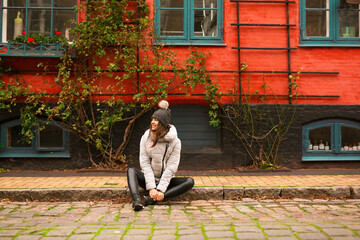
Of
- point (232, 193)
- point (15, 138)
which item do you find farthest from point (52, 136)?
point (232, 193)

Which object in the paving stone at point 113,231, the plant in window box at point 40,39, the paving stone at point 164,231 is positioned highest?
the plant in window box at point 40,39

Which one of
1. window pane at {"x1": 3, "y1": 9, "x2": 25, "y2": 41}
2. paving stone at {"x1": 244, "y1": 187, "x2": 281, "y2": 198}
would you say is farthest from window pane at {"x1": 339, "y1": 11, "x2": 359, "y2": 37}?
window pane at {"x1": 3, "y1": 9, "x2": 25, "y2": 41}

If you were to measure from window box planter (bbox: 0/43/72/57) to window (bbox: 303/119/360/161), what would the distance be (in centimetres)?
579

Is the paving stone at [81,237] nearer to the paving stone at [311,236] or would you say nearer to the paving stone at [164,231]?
the paving stone at [164,231]

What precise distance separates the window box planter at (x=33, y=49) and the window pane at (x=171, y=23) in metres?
2.29

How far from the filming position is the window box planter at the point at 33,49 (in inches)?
304

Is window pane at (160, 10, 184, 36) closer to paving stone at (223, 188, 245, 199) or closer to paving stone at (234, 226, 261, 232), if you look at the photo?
paving stone at (223, 188, 245, 199)

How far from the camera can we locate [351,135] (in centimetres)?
841

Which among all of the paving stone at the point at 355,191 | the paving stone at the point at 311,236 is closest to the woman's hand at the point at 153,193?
the paving stone at the point at 311,236

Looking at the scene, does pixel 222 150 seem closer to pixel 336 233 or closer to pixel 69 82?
pixel 69 82

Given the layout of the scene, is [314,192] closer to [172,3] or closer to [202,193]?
[202,193]

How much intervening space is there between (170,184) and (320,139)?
4.40 meters

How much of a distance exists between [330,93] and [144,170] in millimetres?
5102

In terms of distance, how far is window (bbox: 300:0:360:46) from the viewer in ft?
27.5
